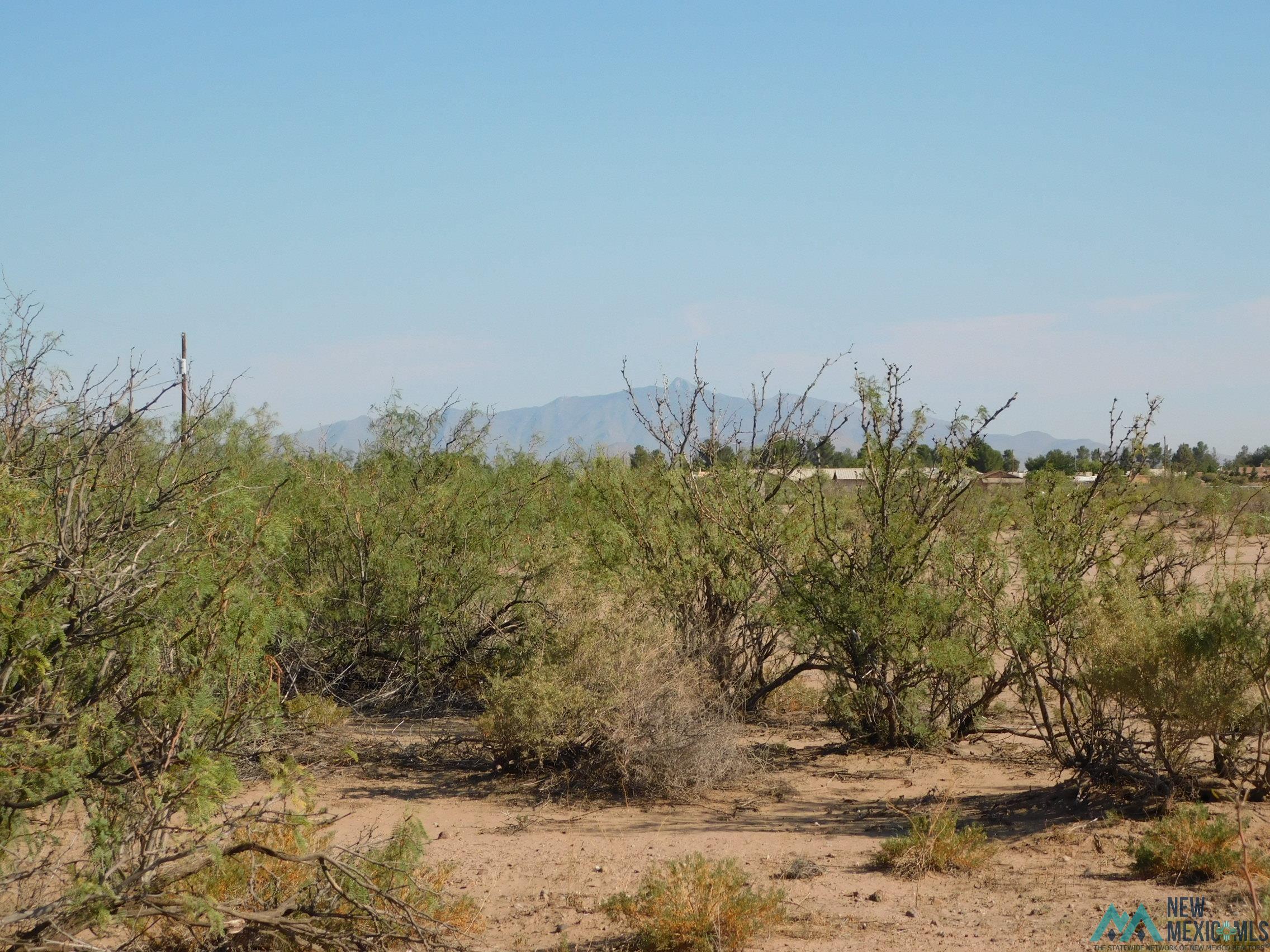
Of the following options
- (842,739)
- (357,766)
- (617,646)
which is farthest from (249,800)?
(842,739)

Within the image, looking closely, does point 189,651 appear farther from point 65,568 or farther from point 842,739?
point 842,739

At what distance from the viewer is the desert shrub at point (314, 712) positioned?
9930mm

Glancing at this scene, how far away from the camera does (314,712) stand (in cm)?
1075

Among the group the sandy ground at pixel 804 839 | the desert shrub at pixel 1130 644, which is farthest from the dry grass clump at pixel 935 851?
the desert shrub at pixel 1130 644

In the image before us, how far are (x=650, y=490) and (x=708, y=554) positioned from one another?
1874mm

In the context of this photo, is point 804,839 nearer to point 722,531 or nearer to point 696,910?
point 696,910

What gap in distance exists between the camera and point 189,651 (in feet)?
20.2

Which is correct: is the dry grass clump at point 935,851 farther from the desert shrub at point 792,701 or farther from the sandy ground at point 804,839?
the desert shrub at point 792,701

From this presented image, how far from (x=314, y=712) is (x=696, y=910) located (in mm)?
5649

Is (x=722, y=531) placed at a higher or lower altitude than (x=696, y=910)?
higher

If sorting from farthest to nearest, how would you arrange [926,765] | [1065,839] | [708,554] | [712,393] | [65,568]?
1. [712,393]
2. [708,554]
3. [926,765]
4. [1065,839]
5. [65,568]

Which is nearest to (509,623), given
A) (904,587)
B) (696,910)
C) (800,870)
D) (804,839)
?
(904,587)

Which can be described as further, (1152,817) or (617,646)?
(617,646)

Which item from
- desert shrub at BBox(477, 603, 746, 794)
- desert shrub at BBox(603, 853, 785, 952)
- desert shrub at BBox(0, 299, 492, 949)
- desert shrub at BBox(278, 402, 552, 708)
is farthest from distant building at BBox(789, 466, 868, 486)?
desert shrub at BBox(0, 299, 492, 949)
